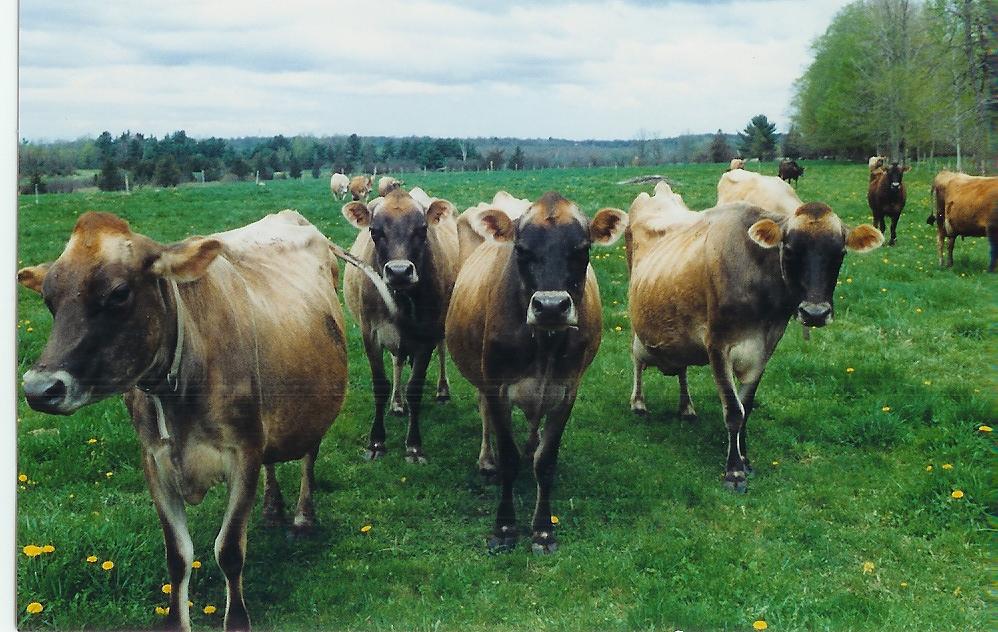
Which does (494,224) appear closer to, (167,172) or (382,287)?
(382,287)

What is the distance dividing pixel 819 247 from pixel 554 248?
5.63 feet

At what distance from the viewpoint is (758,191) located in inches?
180

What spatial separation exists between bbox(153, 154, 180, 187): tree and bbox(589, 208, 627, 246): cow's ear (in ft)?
6.81

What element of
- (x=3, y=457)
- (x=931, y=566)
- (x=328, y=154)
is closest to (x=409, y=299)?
(x=328, y=154)

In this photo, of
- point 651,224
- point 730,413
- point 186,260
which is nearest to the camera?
point 186,260

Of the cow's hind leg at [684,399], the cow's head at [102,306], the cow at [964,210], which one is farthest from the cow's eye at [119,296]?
the cow's hind leg at [684,399]

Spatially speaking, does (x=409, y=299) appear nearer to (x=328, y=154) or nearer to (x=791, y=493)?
(x=328, y=154)

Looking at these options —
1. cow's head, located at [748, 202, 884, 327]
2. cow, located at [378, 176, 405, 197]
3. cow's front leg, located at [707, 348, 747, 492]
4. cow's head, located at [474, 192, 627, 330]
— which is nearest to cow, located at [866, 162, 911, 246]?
cow's head, located at [748, 202, 884, 327]

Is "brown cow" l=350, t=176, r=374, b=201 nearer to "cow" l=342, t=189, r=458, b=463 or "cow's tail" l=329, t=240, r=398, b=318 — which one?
"cow" l=342, t=189, r=458, b=463

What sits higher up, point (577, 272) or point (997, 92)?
point (997, 92)

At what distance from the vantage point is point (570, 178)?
13.6 feet

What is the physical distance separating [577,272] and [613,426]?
1816 mm

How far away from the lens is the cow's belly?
4.20m

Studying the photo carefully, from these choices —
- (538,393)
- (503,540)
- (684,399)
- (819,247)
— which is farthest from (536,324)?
(684,399)
